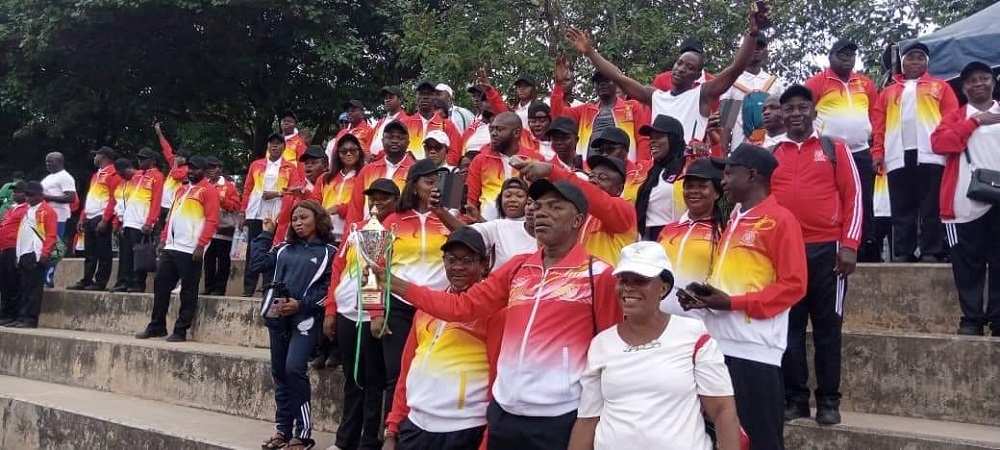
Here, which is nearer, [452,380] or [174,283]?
[452,380]

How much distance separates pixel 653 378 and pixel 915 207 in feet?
18.0

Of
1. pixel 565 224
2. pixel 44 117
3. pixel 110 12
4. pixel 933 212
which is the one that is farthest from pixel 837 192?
pixel 44 117

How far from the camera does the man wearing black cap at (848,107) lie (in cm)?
762

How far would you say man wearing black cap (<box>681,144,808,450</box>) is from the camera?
420 cm

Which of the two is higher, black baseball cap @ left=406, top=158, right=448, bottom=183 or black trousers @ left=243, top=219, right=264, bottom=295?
black baseball cap @ left=406, top=158, right=448, bottom=183

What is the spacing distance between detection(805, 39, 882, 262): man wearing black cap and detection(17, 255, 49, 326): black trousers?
986 cm

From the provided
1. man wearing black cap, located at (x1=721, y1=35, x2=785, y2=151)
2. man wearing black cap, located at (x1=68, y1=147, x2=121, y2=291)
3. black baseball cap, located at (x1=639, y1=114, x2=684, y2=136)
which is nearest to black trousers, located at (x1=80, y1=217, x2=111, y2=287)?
man wearing black cap, located at (x1=68, y1=147, x2=121, y2=291)

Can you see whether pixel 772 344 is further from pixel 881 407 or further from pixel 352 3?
pixel 352 3

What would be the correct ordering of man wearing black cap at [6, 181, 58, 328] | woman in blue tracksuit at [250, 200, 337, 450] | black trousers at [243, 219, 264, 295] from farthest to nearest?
1. man wearing black cap at [6, 181, 58, 328]
2. black trousers at [243, 219, 264, 295]
3. woman in blue tracksuit at [250, 200, 337, 450]

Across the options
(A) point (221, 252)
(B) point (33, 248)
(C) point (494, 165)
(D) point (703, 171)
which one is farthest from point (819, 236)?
(B) point (33, 248)

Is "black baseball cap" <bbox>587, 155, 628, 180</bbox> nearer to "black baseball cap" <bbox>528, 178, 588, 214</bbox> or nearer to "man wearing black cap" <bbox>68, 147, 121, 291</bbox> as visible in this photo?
"black baseball cap" <bbox>528, 178, 588, 214</bbox>

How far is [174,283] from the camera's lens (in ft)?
34.0

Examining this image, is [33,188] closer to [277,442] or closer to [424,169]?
[277,442]

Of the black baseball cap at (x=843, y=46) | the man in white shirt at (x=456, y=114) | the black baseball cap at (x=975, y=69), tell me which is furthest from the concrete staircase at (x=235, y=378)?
the man in white shirt at (x=456, y=114)
